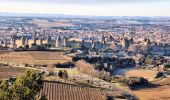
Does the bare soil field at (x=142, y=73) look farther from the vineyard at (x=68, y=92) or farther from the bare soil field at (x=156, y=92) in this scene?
the vineyard at (x=68, y=92)

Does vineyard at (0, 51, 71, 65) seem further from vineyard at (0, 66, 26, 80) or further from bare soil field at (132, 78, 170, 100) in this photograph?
→ bare soil field at (132, 78, 170, 100)

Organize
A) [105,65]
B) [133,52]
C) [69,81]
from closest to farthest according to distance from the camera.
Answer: [69,81] → [105,65] → [133,52]

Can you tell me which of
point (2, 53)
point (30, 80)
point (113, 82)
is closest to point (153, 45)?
point (2, 53)

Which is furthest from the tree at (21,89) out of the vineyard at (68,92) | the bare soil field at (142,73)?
the bare soil field at (142,73)

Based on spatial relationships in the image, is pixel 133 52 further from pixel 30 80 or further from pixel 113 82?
pixel 30 80

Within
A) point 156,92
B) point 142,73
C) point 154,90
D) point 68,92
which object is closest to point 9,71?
point 68,92

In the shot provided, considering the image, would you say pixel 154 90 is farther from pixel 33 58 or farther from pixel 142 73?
pixel 33 58

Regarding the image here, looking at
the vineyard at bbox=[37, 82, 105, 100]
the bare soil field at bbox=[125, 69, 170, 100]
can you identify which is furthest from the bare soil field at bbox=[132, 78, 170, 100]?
the vineyard at bbox=[37, 82, 105, 100]
